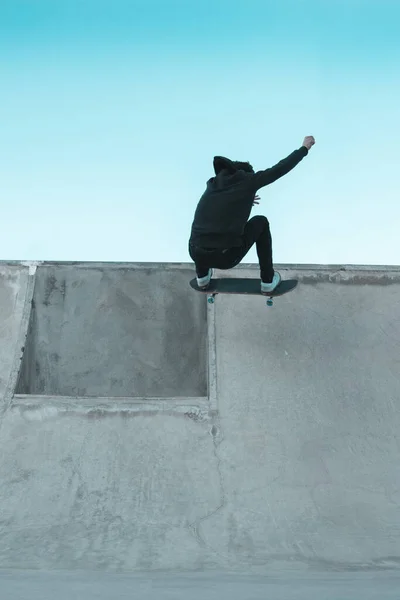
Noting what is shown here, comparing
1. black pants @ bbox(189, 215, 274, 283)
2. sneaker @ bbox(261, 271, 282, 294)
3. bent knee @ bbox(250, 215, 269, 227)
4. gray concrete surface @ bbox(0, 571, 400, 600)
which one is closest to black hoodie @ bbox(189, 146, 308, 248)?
black pants @ bbox(189, 215, 274, 283)

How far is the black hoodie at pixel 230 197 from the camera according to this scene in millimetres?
5355

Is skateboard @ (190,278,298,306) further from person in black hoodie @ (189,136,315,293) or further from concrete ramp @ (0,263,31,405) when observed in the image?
concrete ramp @ (0,263,31,405)

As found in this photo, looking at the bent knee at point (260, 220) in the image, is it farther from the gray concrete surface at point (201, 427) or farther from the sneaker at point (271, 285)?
the gray concrete surface at point (201, 427)

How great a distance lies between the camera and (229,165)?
5.37 meters

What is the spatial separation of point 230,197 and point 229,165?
0.94 feet

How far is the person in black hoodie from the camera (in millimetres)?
5359

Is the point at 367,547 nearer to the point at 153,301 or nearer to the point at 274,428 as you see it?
the point at 274,428

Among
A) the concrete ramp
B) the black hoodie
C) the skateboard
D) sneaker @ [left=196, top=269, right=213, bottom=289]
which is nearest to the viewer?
the black hoodie

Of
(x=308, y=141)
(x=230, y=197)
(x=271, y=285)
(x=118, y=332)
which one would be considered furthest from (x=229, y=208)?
(x=118, y=332)

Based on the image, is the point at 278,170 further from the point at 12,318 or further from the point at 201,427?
the point at 12,318

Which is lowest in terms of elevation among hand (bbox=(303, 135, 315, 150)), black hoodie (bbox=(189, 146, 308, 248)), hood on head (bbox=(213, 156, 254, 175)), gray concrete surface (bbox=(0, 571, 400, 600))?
gray concrete surface (bbox=(0, 571, 400, 600))

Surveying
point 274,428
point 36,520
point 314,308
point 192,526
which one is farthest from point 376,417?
point 36,520

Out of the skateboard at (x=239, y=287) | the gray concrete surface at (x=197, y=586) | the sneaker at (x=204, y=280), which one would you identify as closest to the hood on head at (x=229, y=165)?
the sneaker at (x=204, y=280)

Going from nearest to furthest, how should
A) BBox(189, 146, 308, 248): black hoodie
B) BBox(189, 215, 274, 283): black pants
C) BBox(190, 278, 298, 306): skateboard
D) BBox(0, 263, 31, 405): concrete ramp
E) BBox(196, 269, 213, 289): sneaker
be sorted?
BBox(189, 146, 308, 248): black hoodie < BBox(189, 215, 274, 283): black pants < BBox(196, 269, 213, 289): sneaker < BBox(190, 278, 298, 306): skateboard < BBox(0, 263, 31, 405): concrete ramp
